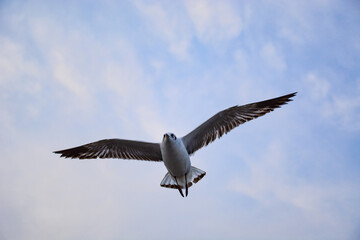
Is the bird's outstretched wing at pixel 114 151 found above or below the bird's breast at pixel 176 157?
above

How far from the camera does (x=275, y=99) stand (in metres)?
8.95

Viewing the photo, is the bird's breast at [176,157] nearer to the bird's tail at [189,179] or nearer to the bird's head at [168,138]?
the bird's head at [168,138]

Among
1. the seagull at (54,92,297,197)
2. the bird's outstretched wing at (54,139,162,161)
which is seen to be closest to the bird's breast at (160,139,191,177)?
the seagull at (54,92,297,197)

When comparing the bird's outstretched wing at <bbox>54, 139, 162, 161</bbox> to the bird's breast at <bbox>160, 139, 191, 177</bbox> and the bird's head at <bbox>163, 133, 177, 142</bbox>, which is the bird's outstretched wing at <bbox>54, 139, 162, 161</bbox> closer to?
the bird's breast at <bbox>160, 139, 191, 177</bbox>

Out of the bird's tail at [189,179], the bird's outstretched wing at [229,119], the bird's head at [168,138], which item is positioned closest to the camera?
the bird's head at [168,138]

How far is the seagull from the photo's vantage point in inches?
343

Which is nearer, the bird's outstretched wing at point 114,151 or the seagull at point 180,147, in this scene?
the seagull at point 180,147

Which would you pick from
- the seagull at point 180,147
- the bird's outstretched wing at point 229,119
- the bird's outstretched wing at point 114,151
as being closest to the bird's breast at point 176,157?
the seagull at point 180,147

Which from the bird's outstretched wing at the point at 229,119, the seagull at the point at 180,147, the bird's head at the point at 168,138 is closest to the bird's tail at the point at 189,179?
the seagull at the point at 180,147

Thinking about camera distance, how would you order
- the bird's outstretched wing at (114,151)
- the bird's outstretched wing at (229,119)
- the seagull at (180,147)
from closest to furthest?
the seagull at (180,147), the bird's outstretched wing at (229,119), the bird's outstretched wing at (114,151)

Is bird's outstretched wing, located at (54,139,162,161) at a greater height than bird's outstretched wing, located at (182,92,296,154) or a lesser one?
lesser

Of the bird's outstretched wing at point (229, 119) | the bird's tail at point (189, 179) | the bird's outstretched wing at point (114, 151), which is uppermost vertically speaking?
the bird's outstretched wing at point (229, 119)

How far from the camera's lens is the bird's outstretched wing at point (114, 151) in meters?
9.59

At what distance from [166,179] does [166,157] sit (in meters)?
1.03
